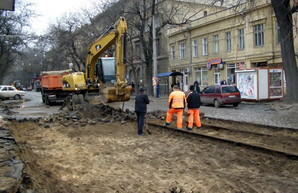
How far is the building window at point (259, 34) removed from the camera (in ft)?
87.2

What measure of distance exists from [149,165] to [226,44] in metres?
25.9

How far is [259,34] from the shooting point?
26969 mm

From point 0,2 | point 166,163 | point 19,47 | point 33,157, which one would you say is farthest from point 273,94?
point 19,47

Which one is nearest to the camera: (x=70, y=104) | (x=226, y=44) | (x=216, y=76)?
(x=70, y=104)

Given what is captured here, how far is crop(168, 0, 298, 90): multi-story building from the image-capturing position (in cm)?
2572

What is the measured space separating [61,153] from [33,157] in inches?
33.9

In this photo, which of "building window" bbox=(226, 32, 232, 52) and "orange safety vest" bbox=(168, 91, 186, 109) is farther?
"building window" bbox=(226, 32, 232, 52)

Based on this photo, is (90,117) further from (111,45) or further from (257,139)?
(257,139)

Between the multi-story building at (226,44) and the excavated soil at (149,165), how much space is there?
15.6m

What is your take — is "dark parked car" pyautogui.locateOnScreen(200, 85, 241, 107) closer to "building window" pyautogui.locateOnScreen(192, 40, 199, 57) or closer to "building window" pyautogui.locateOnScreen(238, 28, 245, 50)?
"building window" pyautogui.locateOnScreen(238, 28, 245, 50)

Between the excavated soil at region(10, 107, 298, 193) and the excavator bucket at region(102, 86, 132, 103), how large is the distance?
2.20m

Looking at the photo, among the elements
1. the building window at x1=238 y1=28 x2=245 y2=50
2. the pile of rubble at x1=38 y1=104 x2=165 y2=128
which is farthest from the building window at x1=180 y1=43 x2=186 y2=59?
the pile of rubble at x1=38 y1=104 x2=165 y2=128

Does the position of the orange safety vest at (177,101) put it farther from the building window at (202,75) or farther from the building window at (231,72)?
the building window at (202,75)

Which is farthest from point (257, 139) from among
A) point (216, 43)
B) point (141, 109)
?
point (216, 43)
